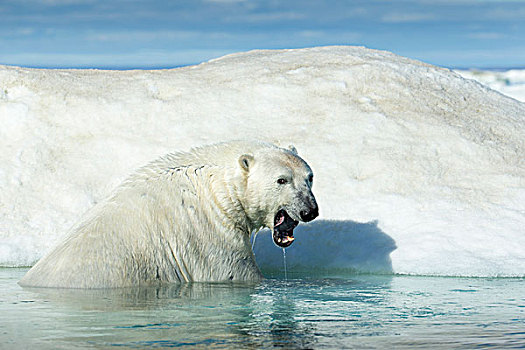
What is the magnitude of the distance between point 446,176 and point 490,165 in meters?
0.87

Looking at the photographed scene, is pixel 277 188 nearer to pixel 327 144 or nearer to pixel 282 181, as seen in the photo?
pixel 282 181

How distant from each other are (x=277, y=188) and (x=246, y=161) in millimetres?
432

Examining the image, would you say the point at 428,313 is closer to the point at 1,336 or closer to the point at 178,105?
the point at 1,336

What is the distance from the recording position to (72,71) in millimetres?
14250

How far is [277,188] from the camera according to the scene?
23.9ft

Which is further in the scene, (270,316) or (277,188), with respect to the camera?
(277,188)

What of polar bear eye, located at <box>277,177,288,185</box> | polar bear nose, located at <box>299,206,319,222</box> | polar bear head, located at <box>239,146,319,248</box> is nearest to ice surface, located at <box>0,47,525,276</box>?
polar bear head, located at <box>239,146,319,248</box>

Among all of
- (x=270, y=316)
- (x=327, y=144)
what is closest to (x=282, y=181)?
(x=270, y=316)

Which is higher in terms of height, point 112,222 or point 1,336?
point 112,222

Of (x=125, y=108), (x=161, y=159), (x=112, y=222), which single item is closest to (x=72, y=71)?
(x=125, y=108)

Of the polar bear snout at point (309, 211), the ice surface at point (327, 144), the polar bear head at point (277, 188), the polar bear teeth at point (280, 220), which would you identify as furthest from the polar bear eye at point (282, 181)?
the ice surface at point (327, 144)

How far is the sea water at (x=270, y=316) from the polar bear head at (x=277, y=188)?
763 mm

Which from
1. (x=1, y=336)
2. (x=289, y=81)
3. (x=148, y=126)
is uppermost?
(x=289, y=81)

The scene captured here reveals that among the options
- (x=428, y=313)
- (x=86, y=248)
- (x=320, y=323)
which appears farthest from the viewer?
(x=86, y=248)
